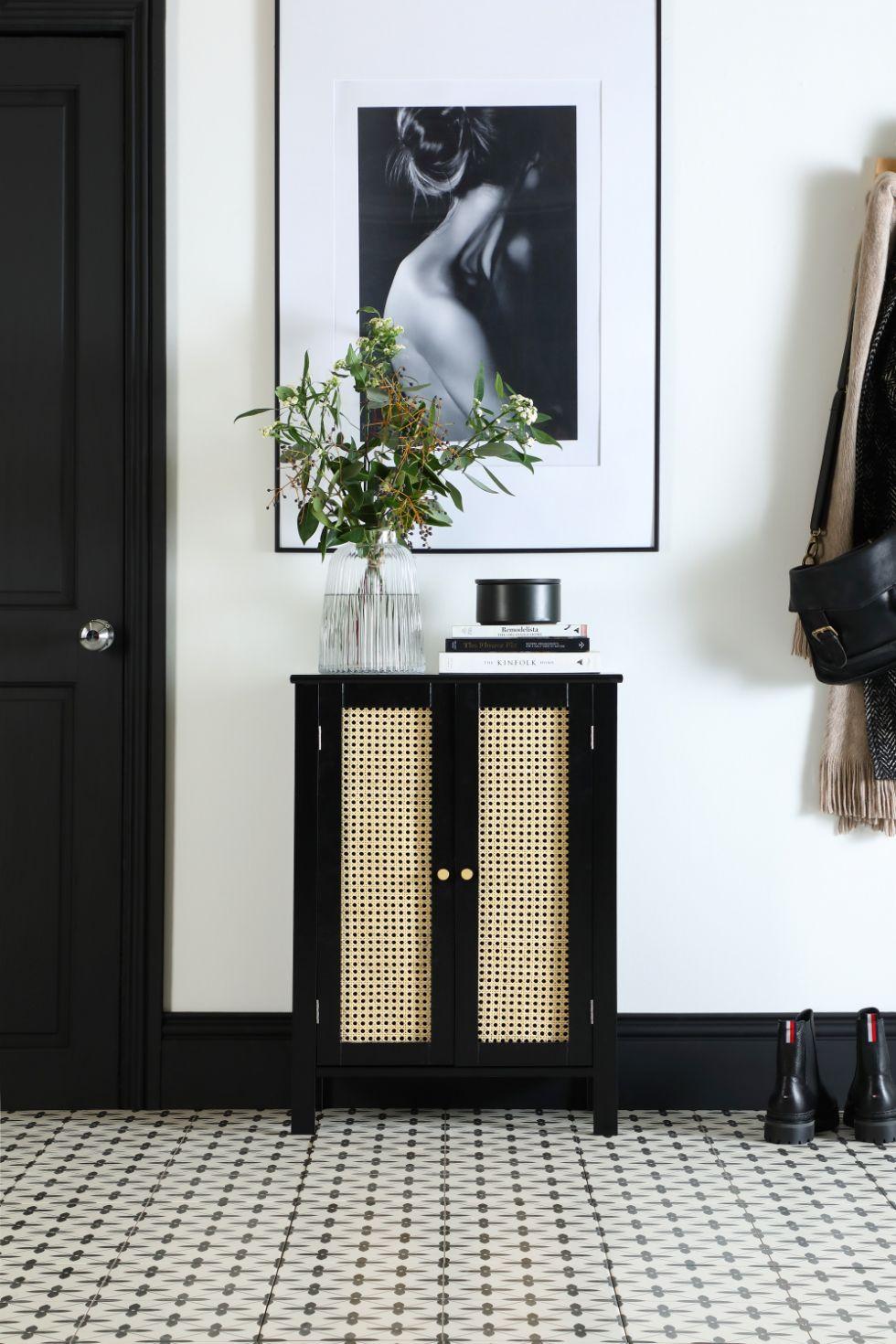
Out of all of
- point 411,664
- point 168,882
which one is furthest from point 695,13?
point 168,882

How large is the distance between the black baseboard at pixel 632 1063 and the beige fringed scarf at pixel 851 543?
0.46 metres

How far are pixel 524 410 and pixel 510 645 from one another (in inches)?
18.3

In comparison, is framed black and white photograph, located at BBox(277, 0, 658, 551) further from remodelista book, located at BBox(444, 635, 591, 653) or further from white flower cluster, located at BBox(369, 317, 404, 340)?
remodelista book, located at BBox(444, 635, 591, 653)

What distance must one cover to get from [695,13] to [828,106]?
13.1 inches

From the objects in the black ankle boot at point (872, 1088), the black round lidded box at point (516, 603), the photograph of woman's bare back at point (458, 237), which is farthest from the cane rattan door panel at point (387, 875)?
the black ankle boot at point (872, 1088)

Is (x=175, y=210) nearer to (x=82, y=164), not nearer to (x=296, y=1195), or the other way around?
(x=82, y=164)

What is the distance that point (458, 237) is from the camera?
2.41 meters

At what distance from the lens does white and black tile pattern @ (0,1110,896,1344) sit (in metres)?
1.58

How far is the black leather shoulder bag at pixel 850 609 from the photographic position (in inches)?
86.5

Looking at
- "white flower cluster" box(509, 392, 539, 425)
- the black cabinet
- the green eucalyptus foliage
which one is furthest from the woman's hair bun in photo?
the black cabinet

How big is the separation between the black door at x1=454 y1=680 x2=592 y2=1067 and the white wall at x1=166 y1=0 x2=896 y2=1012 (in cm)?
30

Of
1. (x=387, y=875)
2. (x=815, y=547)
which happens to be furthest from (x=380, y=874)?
(x=815, y=547)

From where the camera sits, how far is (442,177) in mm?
2412

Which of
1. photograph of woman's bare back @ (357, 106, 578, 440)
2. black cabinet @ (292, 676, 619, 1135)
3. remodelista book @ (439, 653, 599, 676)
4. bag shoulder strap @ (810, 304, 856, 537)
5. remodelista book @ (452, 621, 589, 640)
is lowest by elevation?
black cabinet @ (292, 676, 619, 1135)
